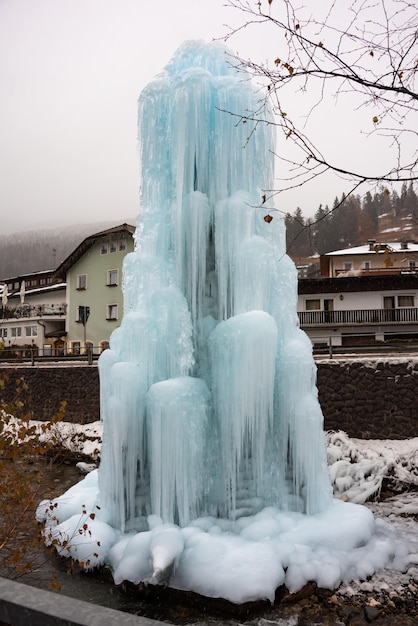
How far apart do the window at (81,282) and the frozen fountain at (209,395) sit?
85.6 feet

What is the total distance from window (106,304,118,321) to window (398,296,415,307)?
1794cm

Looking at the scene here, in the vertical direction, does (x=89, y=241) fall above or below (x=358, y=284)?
above

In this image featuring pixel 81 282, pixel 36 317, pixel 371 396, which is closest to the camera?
pixel 371 396

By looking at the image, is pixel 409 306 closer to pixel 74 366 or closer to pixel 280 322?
pixel 74 366

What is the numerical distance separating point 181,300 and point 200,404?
171 centimetres

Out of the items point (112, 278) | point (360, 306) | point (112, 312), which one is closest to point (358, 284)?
point (360, 306)

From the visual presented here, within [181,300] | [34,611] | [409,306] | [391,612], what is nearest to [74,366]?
[181,300]

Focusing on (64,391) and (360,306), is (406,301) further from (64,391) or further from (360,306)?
(64,391)

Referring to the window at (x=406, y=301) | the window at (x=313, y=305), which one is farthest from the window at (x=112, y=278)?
the window at (x=406, y=301)

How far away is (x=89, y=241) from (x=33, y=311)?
11.0 m

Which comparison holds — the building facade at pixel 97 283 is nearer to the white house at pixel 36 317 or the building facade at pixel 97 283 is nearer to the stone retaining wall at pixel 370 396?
the white house at pixel 36 317

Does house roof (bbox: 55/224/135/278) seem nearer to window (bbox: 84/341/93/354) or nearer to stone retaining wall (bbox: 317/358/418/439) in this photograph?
window (bbox: 84/341/93/354)

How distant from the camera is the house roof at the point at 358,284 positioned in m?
30.2

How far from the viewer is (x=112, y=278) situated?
32469 millimetres
